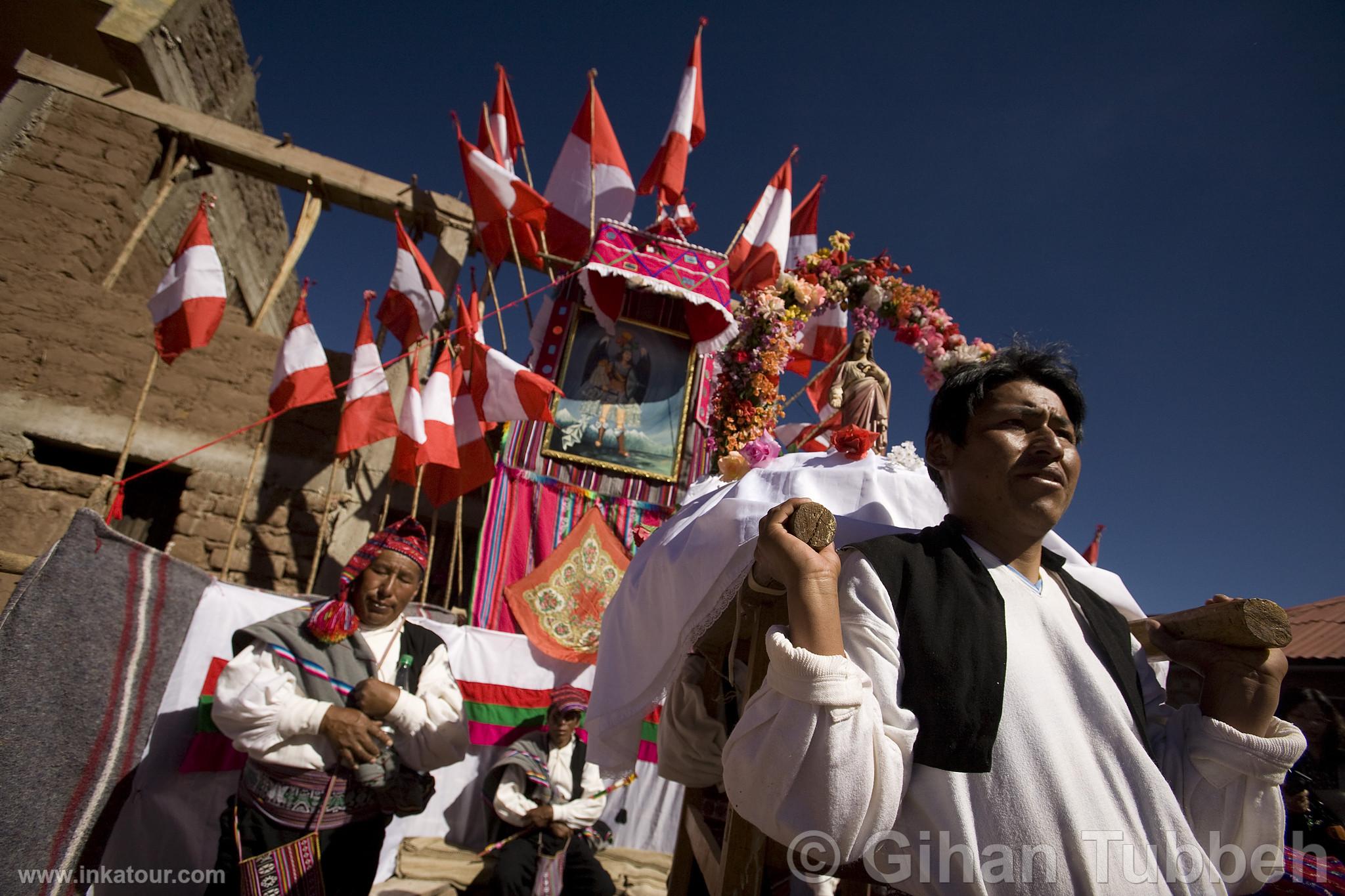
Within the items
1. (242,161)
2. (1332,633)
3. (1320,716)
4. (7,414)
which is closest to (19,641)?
(7,414)

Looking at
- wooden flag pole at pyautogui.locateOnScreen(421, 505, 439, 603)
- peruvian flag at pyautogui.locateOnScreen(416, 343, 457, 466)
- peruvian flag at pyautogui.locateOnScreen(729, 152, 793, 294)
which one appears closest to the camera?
peruvian flag at pyautogui.locateOnScreen(416, 343, 457, 466)

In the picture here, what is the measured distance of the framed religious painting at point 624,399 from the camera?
695 cm

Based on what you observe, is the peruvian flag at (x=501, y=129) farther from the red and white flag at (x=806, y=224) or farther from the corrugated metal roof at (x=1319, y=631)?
the corrugated metal roof at (x=1319, y=631)

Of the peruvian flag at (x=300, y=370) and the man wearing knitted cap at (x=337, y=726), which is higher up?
the peruvian flag at (x=300, y=370)

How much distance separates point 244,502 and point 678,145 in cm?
625

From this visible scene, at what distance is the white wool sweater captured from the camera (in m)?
1.01

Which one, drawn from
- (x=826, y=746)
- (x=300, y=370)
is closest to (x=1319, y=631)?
(x=826, y=746)

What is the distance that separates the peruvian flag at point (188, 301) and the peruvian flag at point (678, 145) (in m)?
4.84

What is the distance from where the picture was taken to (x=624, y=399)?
288 inches

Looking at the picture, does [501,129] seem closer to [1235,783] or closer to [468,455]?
[468,455]

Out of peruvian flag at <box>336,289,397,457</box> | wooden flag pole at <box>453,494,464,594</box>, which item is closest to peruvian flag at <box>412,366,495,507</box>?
wooden flag pole at <box>453,494,464,594</box>

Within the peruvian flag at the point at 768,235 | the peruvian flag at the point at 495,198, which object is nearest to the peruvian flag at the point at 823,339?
the peruvian flag at the point at 768,235

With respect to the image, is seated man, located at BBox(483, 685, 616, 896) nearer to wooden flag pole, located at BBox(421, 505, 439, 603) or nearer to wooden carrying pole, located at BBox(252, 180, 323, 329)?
wooden flag pole, located at BBox(421, 505, 439, 603)

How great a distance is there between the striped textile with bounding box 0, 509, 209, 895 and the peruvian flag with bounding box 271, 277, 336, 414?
2530 millimetres
